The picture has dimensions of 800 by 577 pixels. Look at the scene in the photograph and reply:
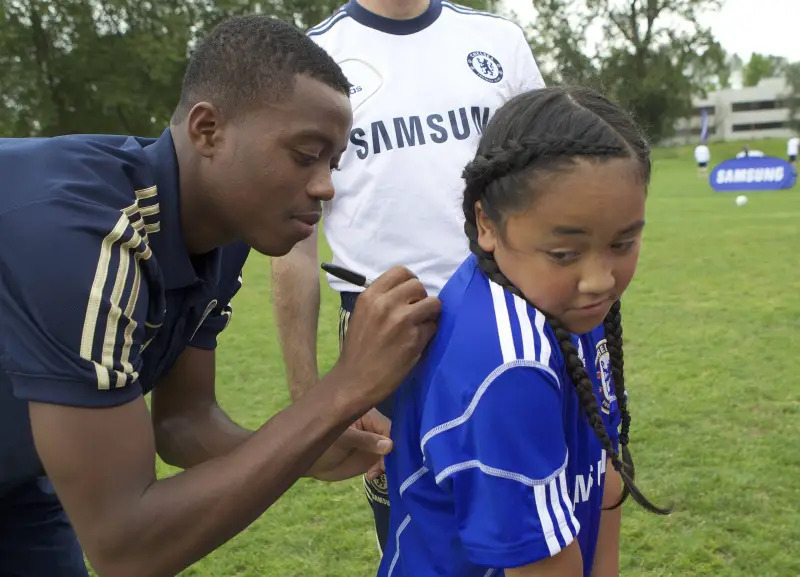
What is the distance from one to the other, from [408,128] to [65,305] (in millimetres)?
1438

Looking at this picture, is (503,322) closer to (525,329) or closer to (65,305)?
(525,329)

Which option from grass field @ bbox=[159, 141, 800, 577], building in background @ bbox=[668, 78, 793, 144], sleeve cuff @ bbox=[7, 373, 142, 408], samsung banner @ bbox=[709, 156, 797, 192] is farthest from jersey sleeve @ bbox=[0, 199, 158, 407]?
building in background @ bbox=[668, 78, 793, 144]

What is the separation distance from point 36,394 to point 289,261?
58.2 inches

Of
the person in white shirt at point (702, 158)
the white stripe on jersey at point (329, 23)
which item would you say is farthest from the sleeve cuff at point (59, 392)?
the person in white shirt at point (702, 158)

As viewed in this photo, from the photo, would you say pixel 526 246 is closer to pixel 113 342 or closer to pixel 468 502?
pixel 468 502

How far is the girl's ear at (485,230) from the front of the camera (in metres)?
1.60

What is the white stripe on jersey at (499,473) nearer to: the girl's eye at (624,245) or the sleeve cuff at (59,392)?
the girl's eye at (624,245)

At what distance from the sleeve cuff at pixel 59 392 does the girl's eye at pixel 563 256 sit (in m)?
0.87

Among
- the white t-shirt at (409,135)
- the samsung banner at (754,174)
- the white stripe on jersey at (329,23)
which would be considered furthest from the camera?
the samsung banner at (754,174)

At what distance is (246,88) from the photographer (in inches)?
68.3

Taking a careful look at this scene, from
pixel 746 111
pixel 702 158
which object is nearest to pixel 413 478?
pixel 702 158

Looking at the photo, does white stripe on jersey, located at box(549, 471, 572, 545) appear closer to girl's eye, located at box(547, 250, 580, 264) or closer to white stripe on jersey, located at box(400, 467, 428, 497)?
white stripe on jersey, located at box(400, 467, 428, 497)

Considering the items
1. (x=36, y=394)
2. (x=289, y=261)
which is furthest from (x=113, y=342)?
(x=289, y=261)

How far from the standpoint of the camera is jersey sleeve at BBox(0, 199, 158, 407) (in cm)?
142
